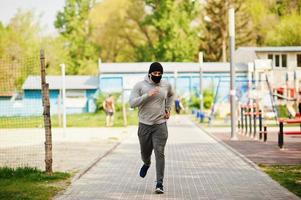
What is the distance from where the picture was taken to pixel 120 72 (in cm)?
6081

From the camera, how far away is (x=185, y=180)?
11.6 m

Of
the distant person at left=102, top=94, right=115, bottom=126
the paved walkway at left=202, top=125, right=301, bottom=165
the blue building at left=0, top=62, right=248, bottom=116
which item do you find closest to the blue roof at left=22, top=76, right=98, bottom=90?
the blue building at left=0, top=62, right=248, bottom=116

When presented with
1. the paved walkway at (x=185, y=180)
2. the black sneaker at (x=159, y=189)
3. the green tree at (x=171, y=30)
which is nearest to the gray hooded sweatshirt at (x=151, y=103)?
the black sneaker at (x=159, y=189)

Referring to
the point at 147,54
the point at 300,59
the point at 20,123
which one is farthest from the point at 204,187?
the point at 147,54

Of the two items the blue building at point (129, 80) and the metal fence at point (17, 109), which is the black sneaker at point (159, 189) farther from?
the blue building at point (129, 80)

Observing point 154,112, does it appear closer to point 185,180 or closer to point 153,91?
point 153,91

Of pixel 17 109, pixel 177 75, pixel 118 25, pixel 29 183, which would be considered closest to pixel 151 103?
pixel 29 183

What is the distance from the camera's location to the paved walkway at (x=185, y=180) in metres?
9.72

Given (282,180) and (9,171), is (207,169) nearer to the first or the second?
(282,180)

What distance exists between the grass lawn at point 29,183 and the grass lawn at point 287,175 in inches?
151

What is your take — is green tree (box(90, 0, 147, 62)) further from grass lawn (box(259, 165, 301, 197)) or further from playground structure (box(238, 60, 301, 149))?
grass lawn (box(259, 165, 301, 197))

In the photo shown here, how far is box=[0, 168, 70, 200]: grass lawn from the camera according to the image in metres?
9.62

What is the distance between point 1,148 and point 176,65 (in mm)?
42695

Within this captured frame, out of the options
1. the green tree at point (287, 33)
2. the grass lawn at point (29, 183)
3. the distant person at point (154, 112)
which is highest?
the green tree at point (287, 33)
